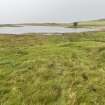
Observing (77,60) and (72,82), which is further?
(77,60)

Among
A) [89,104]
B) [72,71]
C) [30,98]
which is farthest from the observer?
[72,71]

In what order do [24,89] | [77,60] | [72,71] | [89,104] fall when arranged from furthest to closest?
[77,60] → [72,71] → [24,89] → [89,104]

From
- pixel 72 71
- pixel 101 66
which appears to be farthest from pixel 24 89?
pixel 101 66

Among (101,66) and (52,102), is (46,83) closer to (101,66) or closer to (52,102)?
(52,102)

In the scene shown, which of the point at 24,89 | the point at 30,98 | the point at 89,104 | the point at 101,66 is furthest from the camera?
the point at 101,66

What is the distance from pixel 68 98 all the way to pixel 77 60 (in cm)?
631

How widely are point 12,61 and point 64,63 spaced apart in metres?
3.61

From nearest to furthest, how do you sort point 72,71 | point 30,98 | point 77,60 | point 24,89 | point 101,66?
point 30,98, point 24,89, point 72,71, point 101,66, point 77,60

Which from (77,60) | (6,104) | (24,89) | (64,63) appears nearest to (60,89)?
(24,89)

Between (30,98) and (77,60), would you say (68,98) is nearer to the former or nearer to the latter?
(30,98)

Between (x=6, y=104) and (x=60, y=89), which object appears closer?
(x=6, y=104)

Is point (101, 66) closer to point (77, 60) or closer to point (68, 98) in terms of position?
point (77, 60)

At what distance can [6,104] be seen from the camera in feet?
33.5

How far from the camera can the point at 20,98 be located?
1058 cm
